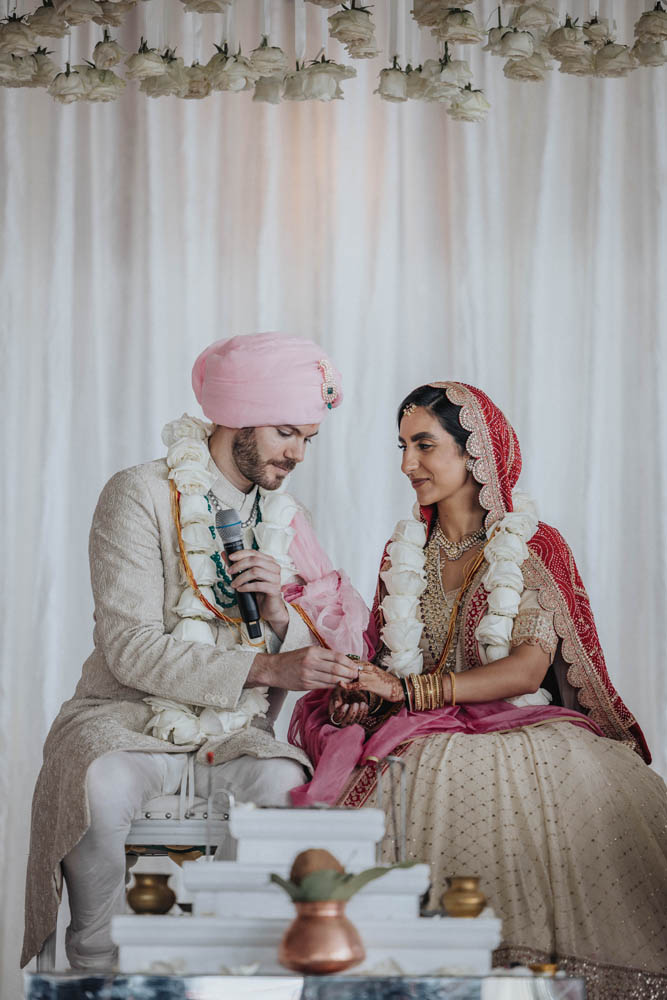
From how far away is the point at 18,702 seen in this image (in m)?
5.27

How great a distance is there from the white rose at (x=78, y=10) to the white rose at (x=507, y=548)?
1.83 meters

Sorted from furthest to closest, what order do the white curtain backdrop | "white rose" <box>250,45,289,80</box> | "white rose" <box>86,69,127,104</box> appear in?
the white curtain backdrop → "white rose" <box>86,69,127,104</box> → "white rose" <box>250,45,289,80</box>

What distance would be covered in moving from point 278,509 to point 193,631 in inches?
17.8

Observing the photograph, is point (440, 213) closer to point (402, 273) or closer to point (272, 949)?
point (402, 273)

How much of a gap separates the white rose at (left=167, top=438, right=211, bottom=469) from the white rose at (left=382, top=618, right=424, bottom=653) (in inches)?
27.6

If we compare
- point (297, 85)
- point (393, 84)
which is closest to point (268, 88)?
point (297, 85)

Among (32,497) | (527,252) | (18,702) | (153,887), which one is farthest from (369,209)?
(153,887)

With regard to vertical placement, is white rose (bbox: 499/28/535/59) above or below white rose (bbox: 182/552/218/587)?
above

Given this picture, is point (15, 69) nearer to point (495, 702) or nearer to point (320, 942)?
point (495, 702)

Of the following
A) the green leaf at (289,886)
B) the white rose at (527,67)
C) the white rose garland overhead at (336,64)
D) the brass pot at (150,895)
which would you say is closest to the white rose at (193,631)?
the brass pot at (150,895)

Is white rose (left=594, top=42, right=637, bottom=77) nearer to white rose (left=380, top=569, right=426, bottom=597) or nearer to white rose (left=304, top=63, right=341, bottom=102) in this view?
white rose (left=304, top=63, right=341, bottom=102)

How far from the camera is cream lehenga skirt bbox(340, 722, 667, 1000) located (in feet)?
10.8

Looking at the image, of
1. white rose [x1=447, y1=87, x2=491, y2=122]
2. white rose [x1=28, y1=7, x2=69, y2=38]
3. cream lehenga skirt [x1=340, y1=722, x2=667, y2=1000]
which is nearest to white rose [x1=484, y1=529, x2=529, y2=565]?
cream lehenga skirt [x1=340, y1=722, x2=667, y2=1000]

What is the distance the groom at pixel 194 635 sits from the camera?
135 inches
